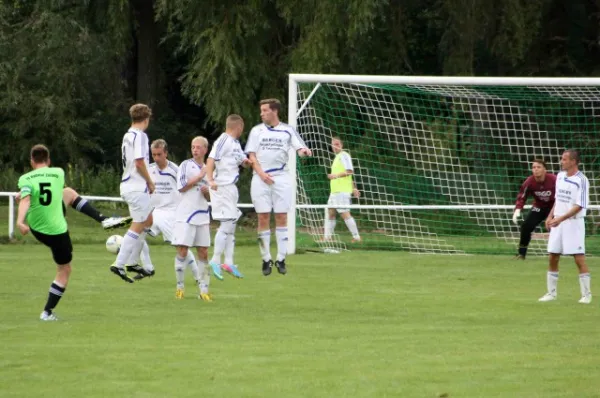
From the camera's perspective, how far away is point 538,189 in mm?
20859

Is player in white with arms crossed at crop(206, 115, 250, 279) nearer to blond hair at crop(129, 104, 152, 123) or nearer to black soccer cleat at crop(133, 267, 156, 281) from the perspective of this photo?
black soccer cleat at crop(133, 267, 156, 281)

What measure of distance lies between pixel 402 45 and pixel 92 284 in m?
16.3

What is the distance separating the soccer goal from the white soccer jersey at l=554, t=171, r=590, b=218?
7.35 meters

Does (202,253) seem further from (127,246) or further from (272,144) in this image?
(272,144)

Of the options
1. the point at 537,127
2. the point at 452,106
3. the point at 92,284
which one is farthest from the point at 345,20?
the point at 92,284

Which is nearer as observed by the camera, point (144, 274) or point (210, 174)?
point (210, 174)

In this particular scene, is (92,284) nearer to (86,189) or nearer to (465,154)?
(465,154)

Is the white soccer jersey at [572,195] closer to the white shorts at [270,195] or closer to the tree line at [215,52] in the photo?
the white shorts at [270,195]

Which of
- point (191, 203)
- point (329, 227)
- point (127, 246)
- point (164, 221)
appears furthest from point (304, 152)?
point (329, 227)

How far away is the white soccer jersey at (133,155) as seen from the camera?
14.2m

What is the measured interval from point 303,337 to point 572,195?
4.45 meters

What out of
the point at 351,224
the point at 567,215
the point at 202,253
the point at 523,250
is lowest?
the point at 523,250

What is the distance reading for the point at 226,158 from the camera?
16297 mm

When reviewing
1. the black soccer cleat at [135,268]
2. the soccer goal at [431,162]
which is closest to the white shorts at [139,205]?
the black soccer cleat at [135,268]
